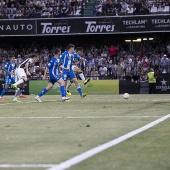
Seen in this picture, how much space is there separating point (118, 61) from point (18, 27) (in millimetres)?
8439

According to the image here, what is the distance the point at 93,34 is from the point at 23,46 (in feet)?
22.3

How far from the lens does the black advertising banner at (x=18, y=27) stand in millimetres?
44125

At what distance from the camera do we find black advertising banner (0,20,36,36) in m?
44.1

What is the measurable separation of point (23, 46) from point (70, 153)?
40890mm

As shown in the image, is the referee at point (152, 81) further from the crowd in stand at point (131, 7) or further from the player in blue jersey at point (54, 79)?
the player in blue jersey at point (54, 79)

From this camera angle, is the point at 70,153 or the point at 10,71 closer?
the point at 70,153

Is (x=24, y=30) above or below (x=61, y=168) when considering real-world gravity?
above

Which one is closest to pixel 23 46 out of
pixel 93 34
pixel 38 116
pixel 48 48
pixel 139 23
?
pixel 48 48

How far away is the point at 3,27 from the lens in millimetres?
44438

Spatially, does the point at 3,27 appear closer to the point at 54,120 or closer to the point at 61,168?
the point at 54,120

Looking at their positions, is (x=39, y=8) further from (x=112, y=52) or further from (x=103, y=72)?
(x=103, y=72)

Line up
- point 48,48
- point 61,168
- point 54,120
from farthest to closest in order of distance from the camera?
point 48,48
point 54,120
point 61,168

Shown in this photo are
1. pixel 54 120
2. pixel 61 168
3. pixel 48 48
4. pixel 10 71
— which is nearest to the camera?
pixel 61 168

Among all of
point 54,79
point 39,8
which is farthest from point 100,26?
point 54,79
